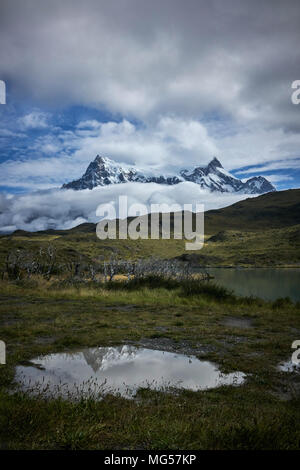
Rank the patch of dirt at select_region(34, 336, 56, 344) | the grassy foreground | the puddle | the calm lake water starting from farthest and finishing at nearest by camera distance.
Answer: the calm lake water → the patch of dirt at select_region(34, 336, 56, 344) → the puddle → the grassy foreground

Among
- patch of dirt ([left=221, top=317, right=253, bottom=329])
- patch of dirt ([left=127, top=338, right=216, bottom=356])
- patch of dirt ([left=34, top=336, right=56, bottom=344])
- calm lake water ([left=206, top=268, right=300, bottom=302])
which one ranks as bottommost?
calm lake water ([left=206, top=268, right=300, bottom=302])

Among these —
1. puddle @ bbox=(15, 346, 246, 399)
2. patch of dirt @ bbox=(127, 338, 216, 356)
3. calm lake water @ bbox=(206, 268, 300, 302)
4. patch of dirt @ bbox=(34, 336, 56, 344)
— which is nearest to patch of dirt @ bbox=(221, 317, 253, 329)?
patch of dirt @ bbox=(127, 338, 216, 356)

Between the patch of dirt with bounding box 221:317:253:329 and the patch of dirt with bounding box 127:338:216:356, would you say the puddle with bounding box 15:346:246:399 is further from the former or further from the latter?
the patch of dirt with bounding box 221:317:253:329

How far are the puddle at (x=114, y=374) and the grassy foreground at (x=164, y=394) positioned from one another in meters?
0.34

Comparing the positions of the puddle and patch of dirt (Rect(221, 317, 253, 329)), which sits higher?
the puddle

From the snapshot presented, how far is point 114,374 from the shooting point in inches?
248

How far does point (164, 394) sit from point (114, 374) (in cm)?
157

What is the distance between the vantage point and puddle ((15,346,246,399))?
5297 millimetres

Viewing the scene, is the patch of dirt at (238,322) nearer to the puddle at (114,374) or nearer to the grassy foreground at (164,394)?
the grassy foreground at (164,394)

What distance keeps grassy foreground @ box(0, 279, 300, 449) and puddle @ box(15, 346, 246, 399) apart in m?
0.34

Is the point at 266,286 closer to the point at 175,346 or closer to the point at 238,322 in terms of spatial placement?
the point at 238,322

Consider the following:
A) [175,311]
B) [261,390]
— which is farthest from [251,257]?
[261,390]

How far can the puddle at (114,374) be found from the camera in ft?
17.4
